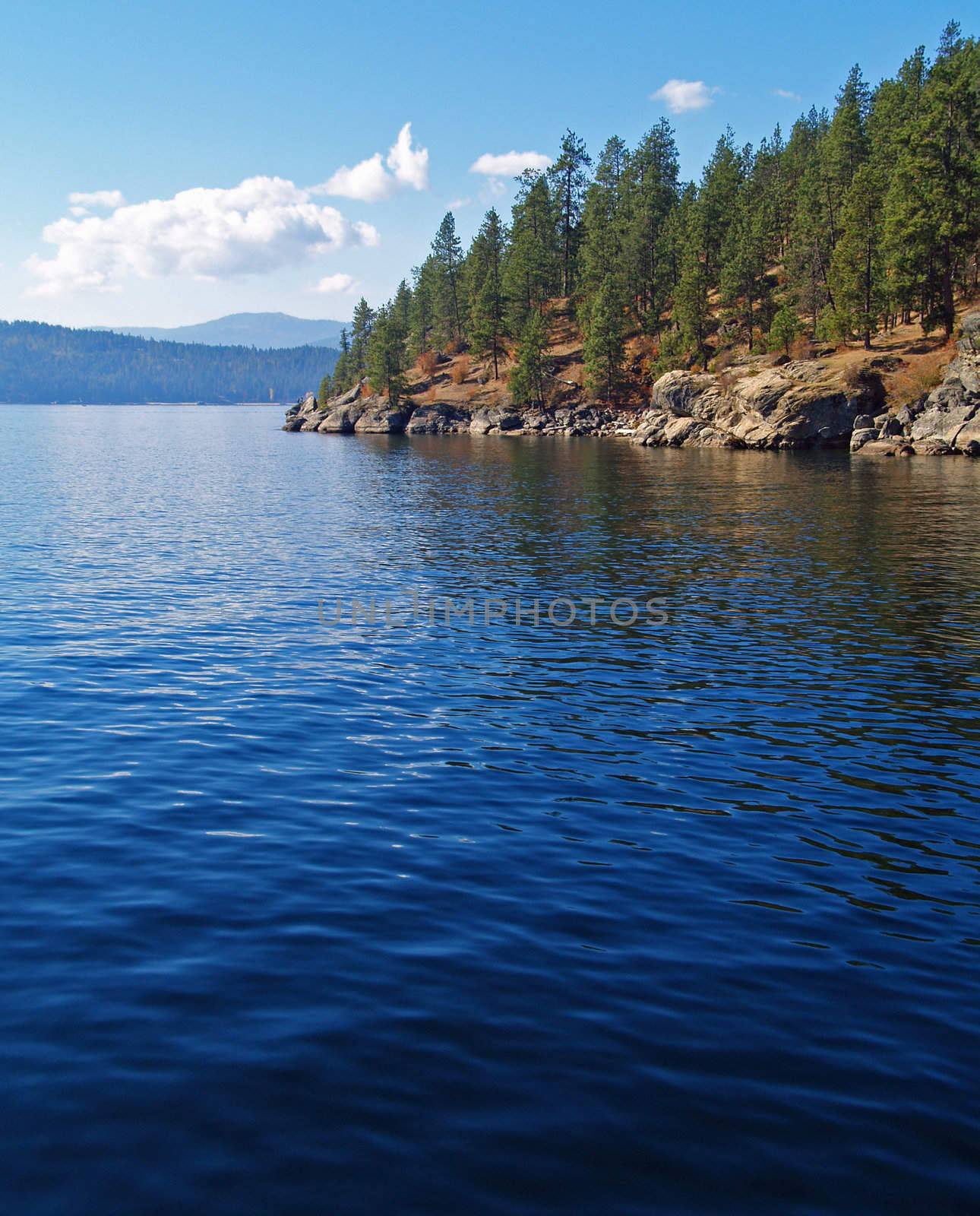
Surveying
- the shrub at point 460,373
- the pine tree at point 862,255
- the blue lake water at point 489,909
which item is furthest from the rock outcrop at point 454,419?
the blue lake water at point 489,909

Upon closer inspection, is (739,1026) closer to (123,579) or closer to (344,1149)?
(344,1149)

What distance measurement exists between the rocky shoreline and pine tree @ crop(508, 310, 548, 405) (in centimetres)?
350

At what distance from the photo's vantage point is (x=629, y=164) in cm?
14450

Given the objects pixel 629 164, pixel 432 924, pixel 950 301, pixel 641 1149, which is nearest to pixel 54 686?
pixel 432 924

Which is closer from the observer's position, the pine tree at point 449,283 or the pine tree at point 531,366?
the pine tree at point 531,366

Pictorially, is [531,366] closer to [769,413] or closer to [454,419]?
[454,419]

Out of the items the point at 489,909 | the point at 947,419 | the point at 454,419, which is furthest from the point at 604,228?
the point at 489,909

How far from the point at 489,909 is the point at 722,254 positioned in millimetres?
116066

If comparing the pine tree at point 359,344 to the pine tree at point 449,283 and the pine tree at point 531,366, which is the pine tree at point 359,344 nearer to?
the pine tree at point 449,283

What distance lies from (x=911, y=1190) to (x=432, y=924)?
5376mm

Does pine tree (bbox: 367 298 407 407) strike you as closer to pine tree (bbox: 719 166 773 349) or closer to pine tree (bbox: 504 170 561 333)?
pine tree (bbox: 504 170 561 333)

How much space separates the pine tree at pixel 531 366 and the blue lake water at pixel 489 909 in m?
104

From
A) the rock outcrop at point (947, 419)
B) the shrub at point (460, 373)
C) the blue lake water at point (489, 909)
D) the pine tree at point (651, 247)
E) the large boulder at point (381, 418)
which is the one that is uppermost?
the pine tree at point (651, 247)

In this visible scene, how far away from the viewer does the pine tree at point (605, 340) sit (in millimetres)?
117875
